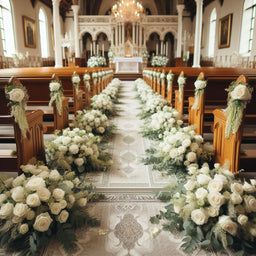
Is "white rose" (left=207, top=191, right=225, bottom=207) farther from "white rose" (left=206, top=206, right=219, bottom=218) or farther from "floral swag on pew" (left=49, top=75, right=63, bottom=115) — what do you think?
"floral swag on pew" (left=49, top=75, right=63, bottom=115)

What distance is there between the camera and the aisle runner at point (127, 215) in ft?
6.65

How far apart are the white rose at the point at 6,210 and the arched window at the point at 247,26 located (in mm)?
13956

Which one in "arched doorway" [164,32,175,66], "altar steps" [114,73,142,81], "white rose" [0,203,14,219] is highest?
"arched doorway" [164,32,175,66]

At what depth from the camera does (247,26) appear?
13797 millimetres

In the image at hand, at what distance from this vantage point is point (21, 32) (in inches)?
613

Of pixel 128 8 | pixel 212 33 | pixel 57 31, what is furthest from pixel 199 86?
pixel 212 33

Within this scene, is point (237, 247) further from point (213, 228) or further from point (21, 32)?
point (21, 32)

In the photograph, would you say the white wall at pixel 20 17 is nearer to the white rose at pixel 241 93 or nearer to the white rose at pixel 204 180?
the white rose at pixel 241 93

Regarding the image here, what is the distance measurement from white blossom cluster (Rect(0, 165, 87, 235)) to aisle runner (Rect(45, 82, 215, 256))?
218 millimetres

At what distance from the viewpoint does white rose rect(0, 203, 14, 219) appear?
76.5 inches

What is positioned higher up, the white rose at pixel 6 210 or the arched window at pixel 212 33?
the arched window at pixel 212 33

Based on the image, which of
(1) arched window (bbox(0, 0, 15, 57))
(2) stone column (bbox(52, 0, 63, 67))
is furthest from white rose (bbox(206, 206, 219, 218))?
(1) arched window (bbox(0, 0, 15, 57))

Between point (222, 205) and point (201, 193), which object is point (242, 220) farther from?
point (201, 193)

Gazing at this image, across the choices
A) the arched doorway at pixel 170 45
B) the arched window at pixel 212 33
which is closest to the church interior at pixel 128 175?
the arched window at pixel 212 33
